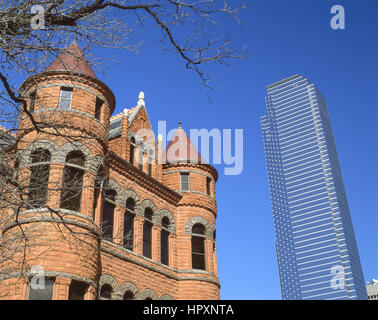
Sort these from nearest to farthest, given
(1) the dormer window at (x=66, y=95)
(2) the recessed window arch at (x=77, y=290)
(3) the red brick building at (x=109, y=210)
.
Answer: (3) the red brick building at (x=109, y=210) < (2) the recessed window arch at (x=77, y=290) < (1) the dormer window at (x=66, y=95)

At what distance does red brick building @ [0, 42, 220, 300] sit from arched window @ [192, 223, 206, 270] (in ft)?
0.18

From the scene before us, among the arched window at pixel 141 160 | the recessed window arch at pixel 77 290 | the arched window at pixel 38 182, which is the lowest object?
the recessed window arch at pixel 77 290

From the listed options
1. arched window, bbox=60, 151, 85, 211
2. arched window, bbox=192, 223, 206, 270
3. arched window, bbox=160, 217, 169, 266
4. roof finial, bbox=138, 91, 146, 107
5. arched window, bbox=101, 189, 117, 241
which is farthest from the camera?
roof finial, bbox=138, 91, 146, 107

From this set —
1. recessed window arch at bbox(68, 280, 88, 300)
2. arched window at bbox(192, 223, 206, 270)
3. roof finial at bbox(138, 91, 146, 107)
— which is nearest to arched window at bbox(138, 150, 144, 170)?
roof finial at bbox(138, 91, 146, 107)

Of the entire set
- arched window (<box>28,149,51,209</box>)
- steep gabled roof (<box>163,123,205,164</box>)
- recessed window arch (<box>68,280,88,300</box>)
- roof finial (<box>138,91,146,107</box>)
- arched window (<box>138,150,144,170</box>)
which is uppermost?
roof finial (<box>138,91,146,107</box>)

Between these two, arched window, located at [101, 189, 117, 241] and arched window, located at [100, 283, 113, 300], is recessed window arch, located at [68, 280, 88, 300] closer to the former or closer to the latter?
arched window, located at [100, 283, 113, 300]

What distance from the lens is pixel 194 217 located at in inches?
984

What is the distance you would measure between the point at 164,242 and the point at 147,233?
141 cm

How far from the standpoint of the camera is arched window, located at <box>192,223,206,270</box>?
2439cm

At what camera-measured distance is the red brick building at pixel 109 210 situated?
15703mm

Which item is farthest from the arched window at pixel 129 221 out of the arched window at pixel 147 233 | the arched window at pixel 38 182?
the arched window at pixel 38 182

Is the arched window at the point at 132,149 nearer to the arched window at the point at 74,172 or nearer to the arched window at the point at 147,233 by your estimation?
the arched window at the point at 147,233
